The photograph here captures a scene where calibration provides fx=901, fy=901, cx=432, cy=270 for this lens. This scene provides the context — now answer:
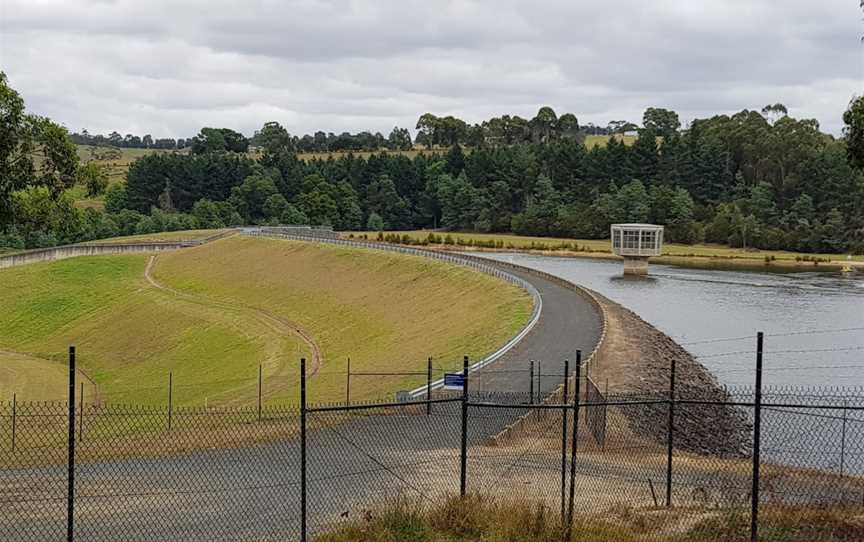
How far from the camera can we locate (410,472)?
62.3ft

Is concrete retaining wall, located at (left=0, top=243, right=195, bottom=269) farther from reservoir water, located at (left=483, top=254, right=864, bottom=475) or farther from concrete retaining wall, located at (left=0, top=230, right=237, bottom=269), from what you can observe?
reservoir water, located at (left=483, top=254, right=864, bottom=475)

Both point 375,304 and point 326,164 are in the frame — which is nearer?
point 375,304

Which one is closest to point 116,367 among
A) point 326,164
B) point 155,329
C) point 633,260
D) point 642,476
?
point 155,329

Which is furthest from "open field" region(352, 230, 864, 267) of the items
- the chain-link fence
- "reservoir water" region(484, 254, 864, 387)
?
the chain-link fence

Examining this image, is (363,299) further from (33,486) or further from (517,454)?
(33,486)

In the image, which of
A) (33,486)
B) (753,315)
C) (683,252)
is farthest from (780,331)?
(683,252)

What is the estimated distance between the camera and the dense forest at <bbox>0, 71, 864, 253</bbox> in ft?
438

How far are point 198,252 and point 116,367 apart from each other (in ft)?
151

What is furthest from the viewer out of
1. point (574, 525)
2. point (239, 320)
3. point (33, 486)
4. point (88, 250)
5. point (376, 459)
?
point (88, 250)

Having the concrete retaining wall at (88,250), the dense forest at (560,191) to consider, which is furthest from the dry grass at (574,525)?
the dense forest at (560,191)

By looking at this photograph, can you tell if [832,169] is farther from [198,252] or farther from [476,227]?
[198,252]

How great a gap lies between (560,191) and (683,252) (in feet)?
138

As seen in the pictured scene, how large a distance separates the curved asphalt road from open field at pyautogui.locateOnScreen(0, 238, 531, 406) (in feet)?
30.8

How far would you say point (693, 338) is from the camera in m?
55.1
